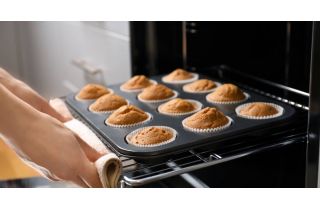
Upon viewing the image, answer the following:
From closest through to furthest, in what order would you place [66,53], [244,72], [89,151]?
[89,151] → [244,72] → [66,53]

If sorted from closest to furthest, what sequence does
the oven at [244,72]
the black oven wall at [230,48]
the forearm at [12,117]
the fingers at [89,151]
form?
the forearm at [12,117] → the fingers at [89,151] → the oven at [244,72] → the black oven wall at [230,48]

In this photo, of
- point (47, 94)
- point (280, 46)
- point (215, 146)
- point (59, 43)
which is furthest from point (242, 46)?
point (47, 94)

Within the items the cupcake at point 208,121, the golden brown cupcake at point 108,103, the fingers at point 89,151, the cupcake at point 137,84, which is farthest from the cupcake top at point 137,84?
the fingers at point 89,151

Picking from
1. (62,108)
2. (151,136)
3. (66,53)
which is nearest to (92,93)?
(62,108)

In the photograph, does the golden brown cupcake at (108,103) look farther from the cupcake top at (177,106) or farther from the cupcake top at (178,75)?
the cupcake top at (178,75)

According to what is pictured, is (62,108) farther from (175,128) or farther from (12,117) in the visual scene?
(12,117)

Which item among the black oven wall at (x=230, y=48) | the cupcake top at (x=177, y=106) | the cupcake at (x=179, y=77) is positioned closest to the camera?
the cupcake top at (x=177, y=106)
